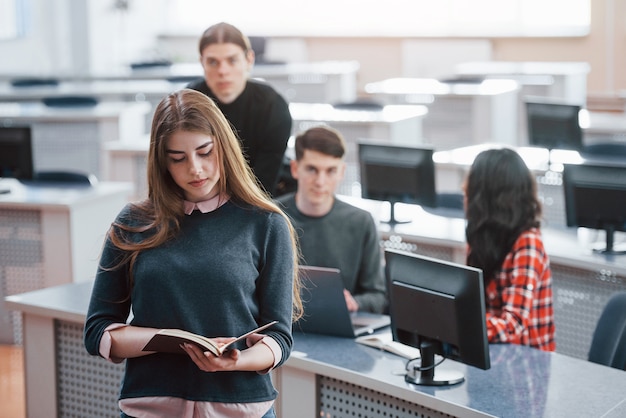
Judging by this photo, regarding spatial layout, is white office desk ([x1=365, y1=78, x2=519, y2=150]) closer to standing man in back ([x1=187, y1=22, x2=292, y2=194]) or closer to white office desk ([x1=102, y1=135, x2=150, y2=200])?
white office desk ([x1=102, y1=135, x2=150, y2=200])

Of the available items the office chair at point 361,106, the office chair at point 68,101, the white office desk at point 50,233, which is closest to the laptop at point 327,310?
the white office desk at point 50,233

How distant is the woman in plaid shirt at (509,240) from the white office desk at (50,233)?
2533mm

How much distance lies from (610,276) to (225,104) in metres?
1.80

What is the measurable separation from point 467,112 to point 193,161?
6980 millimetres

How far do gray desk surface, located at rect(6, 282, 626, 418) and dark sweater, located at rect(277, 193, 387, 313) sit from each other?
15.0 inches

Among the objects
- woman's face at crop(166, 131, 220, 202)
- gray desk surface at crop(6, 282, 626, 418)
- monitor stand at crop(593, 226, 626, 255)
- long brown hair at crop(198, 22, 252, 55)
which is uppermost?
long brown hair at crop(198, 22, 252, 55)

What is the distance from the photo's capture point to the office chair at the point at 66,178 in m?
5.61

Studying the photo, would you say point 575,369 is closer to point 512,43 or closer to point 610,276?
point 610,276

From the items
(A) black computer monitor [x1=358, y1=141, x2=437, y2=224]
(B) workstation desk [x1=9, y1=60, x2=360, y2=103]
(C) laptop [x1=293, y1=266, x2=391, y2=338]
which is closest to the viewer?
(C) laptop [x1=293, y1=266, x2=391, y2=338]

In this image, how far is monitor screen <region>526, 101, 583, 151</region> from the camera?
6.05m

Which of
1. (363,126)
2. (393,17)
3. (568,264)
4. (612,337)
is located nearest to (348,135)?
(363,126)

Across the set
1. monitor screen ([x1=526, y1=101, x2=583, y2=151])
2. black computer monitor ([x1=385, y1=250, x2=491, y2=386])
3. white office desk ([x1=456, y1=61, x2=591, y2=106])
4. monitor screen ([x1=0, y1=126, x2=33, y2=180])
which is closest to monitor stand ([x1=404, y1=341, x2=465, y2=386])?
black computer monitor ([x1=385, y1=250, x2=491, y2=386])

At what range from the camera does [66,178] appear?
570 cm

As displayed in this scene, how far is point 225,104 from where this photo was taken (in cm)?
378
